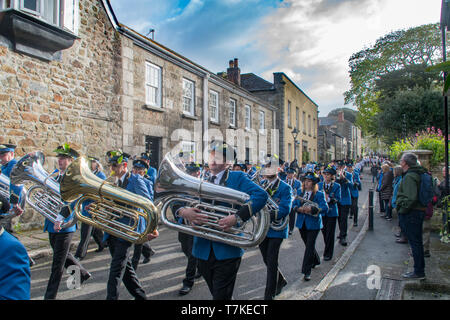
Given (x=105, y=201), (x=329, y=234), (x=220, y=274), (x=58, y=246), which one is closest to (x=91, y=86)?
(x=58, y=246)

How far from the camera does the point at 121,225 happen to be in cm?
341

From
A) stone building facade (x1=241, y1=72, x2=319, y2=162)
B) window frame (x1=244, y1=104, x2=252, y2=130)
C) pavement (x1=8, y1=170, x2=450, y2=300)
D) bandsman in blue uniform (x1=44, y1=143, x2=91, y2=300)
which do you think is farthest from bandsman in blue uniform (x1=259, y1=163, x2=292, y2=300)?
stone building facade (x1=241, y1=72, x2=319, y2=162)

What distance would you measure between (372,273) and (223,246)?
143 inches

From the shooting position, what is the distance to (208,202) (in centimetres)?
314

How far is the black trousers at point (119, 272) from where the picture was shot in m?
3.44

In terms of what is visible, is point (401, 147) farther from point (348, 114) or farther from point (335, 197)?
point (348, 114)

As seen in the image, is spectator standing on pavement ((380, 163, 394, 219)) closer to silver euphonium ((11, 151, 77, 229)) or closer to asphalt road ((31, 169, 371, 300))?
asphalt road ((31, 169, 371, 300))

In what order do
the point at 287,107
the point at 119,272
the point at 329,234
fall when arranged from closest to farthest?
the point at 119,272
the point at 329,234
the point at 287,107

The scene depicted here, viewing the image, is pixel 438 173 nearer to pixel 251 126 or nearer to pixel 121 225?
pixel 121 225

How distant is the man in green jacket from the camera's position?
4.66 metres

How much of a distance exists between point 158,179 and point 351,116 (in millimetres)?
99131

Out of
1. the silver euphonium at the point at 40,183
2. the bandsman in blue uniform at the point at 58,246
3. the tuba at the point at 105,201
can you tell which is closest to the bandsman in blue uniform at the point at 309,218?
A: the tuba at the point at 105,201

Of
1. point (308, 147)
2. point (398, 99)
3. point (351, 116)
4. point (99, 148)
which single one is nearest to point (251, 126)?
point (398, 99)

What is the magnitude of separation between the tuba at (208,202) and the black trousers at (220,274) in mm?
212
